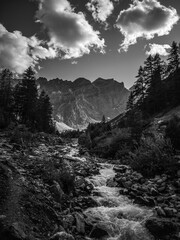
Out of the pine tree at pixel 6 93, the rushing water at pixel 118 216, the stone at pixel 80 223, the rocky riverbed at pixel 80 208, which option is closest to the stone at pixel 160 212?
the rocky riverbed at pixel 80 208

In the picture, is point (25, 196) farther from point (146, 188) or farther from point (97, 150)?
point (97, 150)

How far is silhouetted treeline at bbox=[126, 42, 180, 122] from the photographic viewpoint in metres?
35.5

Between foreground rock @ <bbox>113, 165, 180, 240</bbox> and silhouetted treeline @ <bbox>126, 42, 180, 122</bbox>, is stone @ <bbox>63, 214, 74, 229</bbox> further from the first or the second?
silhouetted treeline @ <bbox>126, 42, 180, 122</bbox>

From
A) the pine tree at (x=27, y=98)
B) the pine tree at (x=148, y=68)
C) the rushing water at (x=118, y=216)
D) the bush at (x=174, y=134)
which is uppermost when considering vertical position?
the pine tree at (x=148, y=68)

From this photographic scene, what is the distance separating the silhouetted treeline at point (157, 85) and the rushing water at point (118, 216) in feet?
80.7

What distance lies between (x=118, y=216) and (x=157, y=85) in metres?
37.4

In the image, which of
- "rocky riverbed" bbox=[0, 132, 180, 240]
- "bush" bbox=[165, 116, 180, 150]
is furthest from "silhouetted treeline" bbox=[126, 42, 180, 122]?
"rocky riverbed" bbox=[0, 132, 180, 240]

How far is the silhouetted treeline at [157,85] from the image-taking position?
35.5 m

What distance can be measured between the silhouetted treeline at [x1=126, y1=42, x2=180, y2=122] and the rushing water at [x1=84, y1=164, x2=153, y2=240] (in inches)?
968

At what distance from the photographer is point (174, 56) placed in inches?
1642

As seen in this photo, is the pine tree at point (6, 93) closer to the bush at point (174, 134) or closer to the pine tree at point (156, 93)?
the pine tree at point (156, 93)

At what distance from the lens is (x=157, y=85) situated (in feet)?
127

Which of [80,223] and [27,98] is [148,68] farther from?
[80,223]

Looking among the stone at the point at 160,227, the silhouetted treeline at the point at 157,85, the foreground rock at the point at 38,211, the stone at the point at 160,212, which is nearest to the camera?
the foreground rock at the point at 38,211
